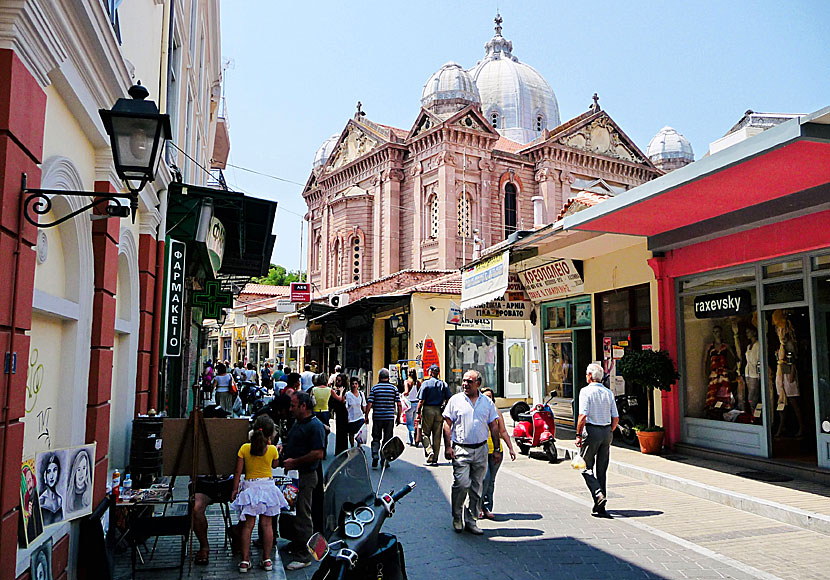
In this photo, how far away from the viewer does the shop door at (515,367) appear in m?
25.8

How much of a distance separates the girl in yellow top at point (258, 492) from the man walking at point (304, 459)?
32cm

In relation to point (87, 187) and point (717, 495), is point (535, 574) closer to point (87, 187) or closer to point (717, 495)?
point (717, 495)

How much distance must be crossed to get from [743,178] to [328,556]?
7612 mm

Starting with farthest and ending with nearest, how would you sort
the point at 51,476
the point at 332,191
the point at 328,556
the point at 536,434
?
1. the point at 332,191
2. the point at 536,434
3. the point at 51,476
4. the point at 328,556

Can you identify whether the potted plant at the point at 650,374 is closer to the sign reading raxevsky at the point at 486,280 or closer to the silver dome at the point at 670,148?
the sign reading raxevsky at the point at 486,280

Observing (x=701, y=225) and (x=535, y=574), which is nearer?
(x=535, y=574)

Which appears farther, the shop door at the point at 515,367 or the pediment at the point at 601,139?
the pediment at the point at 601,139

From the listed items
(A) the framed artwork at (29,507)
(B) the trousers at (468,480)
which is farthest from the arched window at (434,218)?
(A) the framed artwork at (29,507)

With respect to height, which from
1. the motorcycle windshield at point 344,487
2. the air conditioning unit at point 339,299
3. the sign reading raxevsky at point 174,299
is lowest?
the motorcycle windshield at point 344,487

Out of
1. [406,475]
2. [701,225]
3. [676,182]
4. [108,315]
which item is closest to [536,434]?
[406,475]

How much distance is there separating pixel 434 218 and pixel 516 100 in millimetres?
21449

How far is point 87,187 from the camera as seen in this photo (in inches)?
224

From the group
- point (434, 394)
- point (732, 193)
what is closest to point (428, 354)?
point (434, 394)

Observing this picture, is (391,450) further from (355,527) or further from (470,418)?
(470,418)
